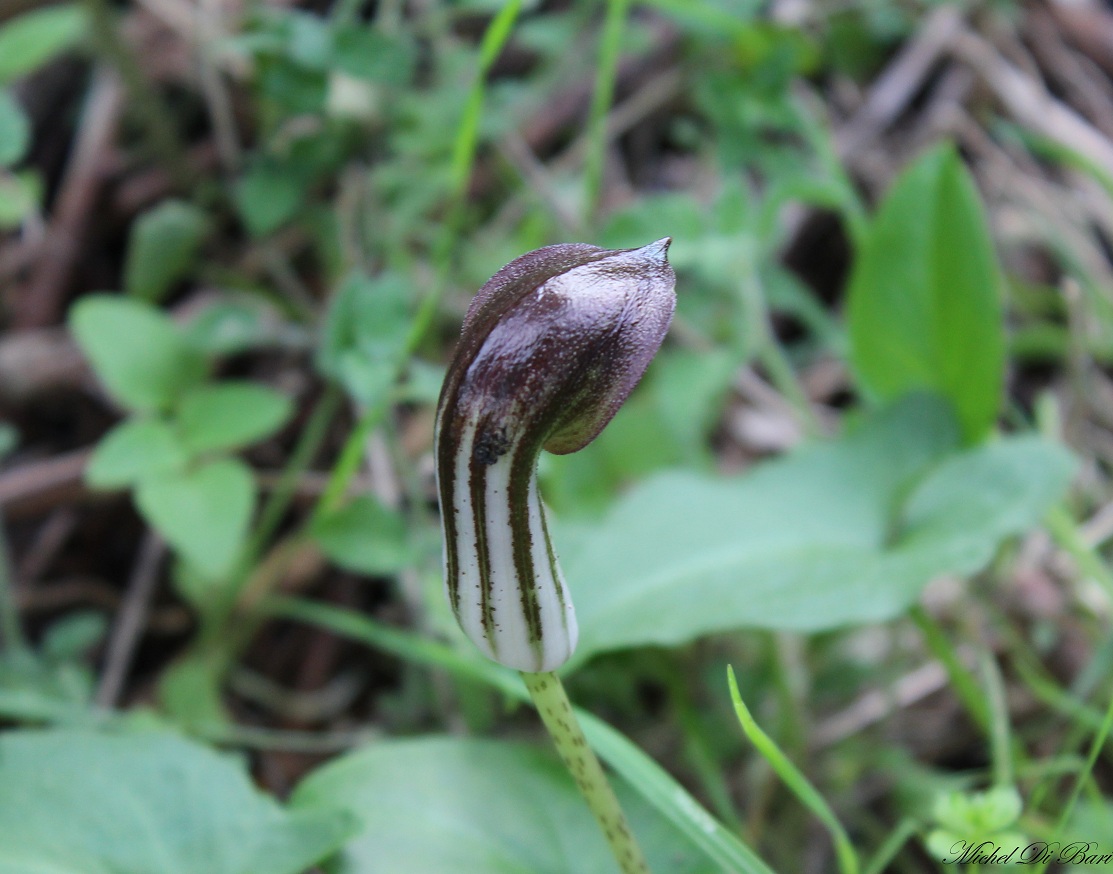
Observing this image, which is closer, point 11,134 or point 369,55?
point 11,134

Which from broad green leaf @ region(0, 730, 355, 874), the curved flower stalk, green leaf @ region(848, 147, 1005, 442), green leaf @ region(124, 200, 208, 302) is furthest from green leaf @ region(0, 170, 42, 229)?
green leaf @ region(848, 147, 1005, 442)

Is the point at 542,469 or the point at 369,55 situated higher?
the point at 369,55

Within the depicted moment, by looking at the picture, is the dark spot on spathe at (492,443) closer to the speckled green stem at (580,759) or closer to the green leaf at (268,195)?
the speckled green stem at (580,759)

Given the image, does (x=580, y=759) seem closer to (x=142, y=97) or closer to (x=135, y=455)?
(x=135, y=455)

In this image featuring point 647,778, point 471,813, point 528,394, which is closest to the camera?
point 528,394

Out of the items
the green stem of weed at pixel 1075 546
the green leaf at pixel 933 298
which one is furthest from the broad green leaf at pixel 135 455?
the green stem of weed at pixel 1075 546

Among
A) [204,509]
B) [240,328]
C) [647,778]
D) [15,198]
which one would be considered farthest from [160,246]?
[647,778]
